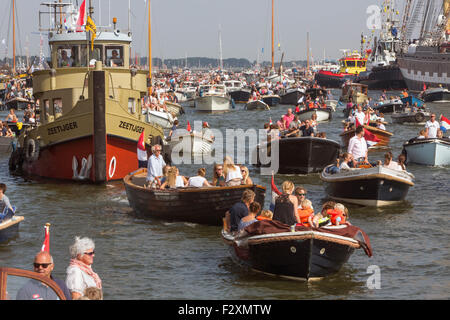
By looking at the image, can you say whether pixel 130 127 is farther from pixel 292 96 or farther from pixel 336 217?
pixel 292 96

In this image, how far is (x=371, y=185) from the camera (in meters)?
20.3

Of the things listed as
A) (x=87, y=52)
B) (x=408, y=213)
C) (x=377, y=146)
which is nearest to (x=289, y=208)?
(x=408, y=213)

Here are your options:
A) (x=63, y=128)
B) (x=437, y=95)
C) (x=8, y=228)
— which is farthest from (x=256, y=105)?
(x=8, y=228)

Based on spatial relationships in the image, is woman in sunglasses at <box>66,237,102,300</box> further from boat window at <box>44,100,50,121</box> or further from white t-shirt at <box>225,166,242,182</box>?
boat window at <box>44,100,50,121</box>

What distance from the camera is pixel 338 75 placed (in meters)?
116

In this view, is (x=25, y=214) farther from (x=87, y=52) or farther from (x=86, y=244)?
(x=86, y=244)

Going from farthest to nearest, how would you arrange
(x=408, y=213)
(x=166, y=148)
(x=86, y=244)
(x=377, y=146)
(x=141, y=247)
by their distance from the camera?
(x=377, y=146)
(x=166, y=148)
(x=408, y=213)
(x=141, y=247)
(x=86, y=244)

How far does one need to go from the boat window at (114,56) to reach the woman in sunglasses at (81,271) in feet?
60.0

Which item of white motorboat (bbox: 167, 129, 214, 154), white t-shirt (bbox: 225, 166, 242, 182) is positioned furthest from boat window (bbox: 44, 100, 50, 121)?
white t-shirt (bbox: 225, 166, 242, 182)

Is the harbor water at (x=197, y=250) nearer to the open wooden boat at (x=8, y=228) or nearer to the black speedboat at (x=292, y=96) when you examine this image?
the open wooden boat at (x=8, y=228)

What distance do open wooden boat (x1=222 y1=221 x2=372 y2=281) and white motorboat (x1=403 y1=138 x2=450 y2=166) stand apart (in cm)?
1670

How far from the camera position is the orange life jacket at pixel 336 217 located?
1308 centimetres

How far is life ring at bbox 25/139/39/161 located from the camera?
2604cm

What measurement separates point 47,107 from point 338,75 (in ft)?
305
